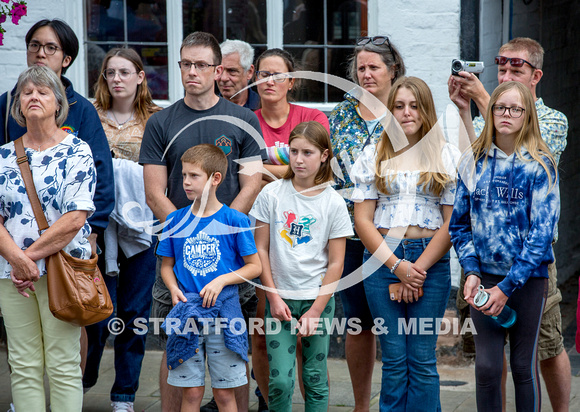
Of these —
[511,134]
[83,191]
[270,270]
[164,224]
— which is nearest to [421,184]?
[511,134]

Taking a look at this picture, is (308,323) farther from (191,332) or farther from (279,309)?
(191,332)

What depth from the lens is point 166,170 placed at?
4242mm

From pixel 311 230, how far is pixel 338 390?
1.65 metres

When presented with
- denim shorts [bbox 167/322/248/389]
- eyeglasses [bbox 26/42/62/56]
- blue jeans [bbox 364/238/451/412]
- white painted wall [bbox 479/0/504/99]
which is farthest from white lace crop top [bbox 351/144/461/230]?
eyeglasses [bbox 26/42/62/56]

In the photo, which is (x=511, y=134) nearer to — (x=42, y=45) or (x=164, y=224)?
(x=164, y=224)

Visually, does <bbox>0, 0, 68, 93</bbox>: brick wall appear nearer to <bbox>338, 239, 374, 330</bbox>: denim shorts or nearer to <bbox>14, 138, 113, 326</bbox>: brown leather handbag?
<bbox>14, 138, 113, 326</bbox>: brown leather handbag

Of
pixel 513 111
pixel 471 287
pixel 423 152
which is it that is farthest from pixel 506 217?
pixel 423 152

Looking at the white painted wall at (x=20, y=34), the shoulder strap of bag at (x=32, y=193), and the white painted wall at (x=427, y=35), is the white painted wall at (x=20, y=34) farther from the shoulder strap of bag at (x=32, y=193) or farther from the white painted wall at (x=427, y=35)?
the white painted wall at (x=427, y=35)

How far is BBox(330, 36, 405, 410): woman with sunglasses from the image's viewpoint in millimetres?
4363

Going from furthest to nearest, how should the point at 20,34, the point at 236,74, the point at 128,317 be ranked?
the point at 20,34 → the point at 236,74 → the point at 128,317

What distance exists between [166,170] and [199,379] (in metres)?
1.16

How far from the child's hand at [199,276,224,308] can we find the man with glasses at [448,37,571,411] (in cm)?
147

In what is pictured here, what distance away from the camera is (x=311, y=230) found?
404 cm

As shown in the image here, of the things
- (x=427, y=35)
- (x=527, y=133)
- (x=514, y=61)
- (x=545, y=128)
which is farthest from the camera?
(x=427, y=35)
